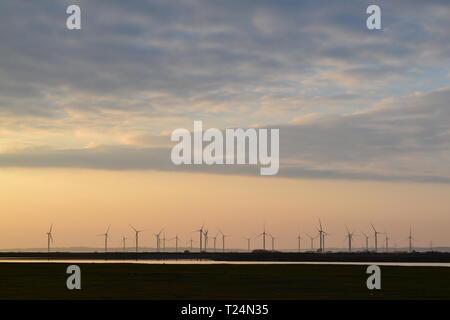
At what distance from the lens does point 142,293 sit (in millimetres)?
68375

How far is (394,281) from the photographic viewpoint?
90.0 metres

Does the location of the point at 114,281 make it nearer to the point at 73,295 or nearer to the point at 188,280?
the point at 188,280
